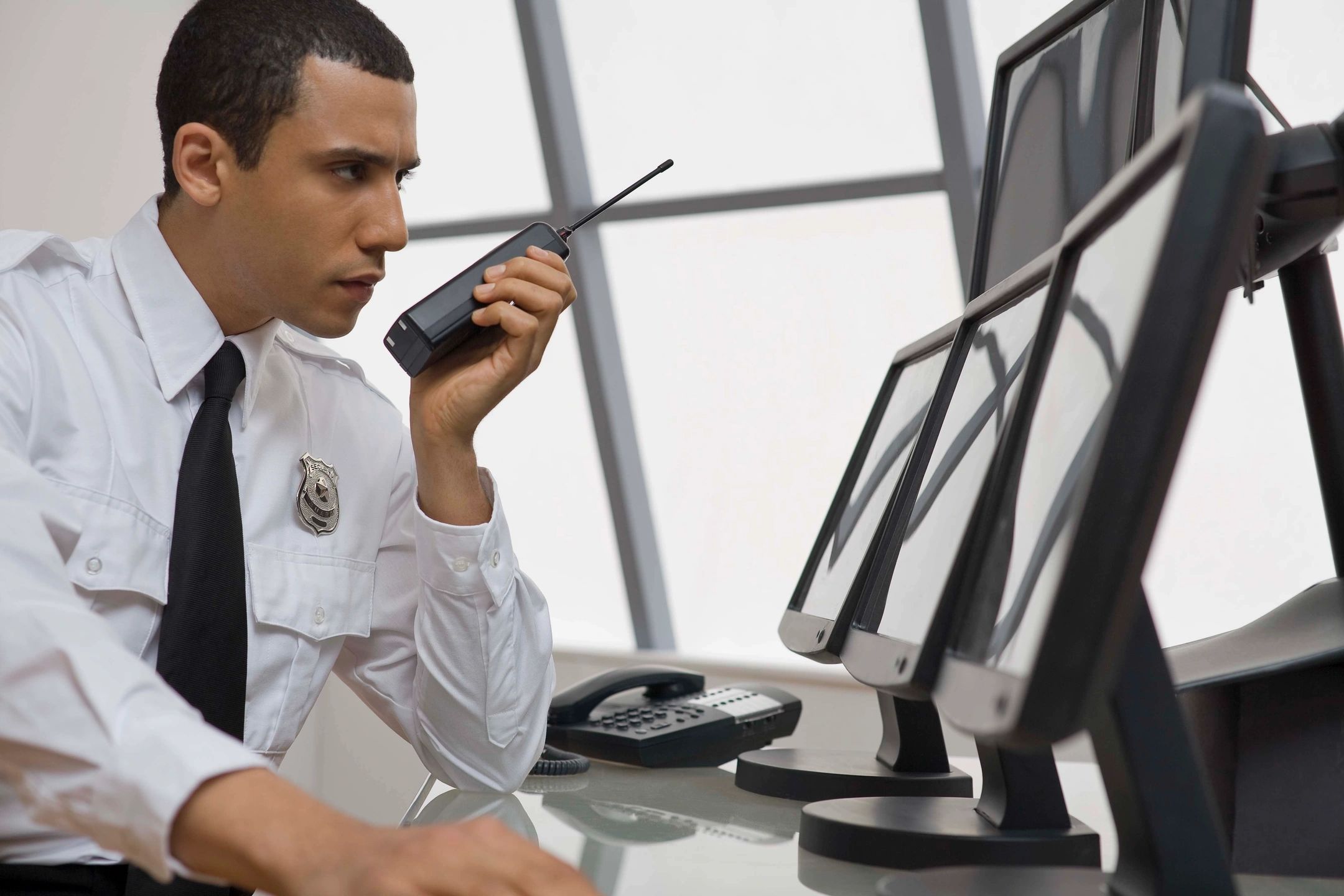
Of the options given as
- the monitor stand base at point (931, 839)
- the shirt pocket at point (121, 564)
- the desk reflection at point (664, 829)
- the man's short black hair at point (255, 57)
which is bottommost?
the desk reflection at point (664, 829)

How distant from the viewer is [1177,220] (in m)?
0.47

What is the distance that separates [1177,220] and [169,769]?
1.79 ft

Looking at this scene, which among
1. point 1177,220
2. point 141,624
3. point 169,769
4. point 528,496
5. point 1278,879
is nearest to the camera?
point 1177,220

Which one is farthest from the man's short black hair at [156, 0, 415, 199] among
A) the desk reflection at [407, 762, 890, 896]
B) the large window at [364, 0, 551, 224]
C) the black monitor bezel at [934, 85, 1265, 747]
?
the large window at [364, 0, 551, 224]

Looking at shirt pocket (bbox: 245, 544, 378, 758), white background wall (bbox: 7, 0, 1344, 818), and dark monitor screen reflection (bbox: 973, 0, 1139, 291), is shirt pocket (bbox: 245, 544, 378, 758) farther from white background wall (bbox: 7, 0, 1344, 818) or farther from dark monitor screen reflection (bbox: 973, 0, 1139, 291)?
white background wall (bbox: 7, 0, 1344, 818)

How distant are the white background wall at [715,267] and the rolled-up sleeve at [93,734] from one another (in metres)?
2.21

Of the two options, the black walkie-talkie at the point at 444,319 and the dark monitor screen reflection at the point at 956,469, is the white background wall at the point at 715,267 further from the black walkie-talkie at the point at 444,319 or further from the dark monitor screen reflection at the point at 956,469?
the dark monitor screen reflection at the point at 956,469

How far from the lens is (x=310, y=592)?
124 centimetres

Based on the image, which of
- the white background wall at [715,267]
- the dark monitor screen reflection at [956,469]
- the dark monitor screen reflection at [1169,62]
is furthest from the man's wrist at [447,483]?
the white background wall at [715,267]

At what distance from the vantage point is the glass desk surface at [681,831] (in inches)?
31.6

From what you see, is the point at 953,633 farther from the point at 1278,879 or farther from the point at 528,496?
the point at 528,496

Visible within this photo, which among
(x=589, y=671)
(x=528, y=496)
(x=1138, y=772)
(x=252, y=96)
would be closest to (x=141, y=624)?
(x=252, y=96)

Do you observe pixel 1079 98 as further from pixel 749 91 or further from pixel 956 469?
pixel 749 91

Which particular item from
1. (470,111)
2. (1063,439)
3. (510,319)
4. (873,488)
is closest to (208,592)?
(510,319)
